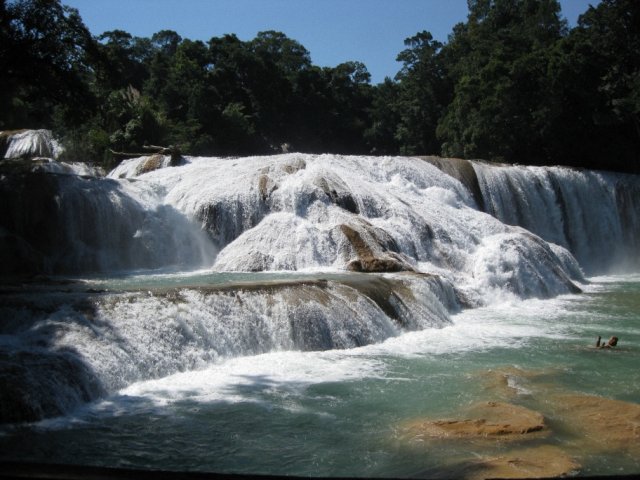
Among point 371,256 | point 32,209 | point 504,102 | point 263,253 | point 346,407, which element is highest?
point 504,102

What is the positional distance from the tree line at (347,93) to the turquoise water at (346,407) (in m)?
11.3

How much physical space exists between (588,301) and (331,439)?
12184 millimetres

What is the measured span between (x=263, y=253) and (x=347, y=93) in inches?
1469

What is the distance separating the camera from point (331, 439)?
22.7 ft

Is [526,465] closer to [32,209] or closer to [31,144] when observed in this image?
[32,209]

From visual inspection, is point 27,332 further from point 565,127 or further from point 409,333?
point 565,127

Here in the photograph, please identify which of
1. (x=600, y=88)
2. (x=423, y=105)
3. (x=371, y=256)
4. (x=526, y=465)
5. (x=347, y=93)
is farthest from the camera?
(x=347, y=93)

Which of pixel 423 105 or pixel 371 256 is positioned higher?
pixel 423 105

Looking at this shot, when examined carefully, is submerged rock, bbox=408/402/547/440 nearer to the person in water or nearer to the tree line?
the person in water

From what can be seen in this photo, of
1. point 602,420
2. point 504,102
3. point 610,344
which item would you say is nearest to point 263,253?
point 610,344

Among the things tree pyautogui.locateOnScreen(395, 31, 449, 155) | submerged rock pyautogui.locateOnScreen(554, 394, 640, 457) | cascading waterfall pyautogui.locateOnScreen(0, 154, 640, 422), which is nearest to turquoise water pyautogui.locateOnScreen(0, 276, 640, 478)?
submerged rock pyautogui.locateOnScreen(554, 394, 640, 457)

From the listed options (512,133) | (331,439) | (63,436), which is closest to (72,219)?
(63,436)

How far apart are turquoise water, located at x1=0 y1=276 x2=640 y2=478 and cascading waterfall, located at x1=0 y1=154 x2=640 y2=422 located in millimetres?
451

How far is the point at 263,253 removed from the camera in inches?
683
